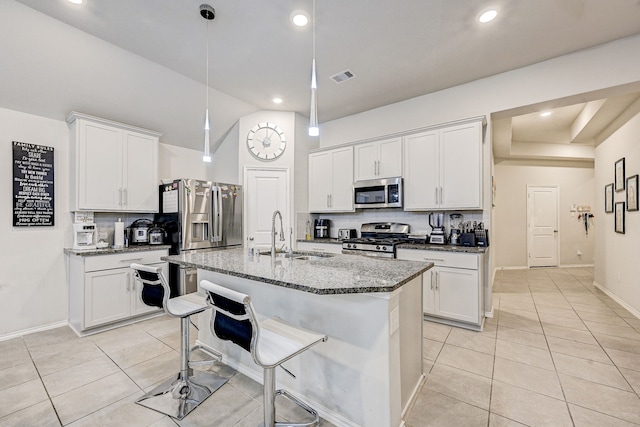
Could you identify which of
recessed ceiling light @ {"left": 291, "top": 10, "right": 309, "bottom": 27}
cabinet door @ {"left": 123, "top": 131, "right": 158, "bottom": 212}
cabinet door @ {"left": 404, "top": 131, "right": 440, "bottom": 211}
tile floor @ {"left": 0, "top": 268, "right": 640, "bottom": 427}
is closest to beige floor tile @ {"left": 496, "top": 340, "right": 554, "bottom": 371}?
tile floor @ {"left": 0, "top": 268, "right": 640, "bottom": 427}

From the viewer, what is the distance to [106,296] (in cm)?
324

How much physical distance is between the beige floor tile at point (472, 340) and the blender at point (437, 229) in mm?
1103

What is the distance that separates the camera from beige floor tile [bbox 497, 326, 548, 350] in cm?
284

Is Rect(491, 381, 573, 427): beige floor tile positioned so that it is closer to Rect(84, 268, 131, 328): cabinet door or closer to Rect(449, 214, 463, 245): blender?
Rect(449, 214, 463, 245): blender

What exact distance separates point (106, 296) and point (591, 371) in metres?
4.83

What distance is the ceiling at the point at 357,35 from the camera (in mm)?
2414

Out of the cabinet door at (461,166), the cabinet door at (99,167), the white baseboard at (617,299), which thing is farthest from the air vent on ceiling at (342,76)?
the white baseboard at (617,299)

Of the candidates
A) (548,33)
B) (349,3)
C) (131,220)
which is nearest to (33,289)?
(131,220)

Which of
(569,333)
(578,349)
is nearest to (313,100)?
(578,349)

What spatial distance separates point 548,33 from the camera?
2.68 metres

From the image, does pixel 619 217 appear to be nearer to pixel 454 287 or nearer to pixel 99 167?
pixel 454 287

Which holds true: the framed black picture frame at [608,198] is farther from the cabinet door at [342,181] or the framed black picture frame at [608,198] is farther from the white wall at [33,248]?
the white wall at [33,248]

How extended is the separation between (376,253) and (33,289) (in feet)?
13.5

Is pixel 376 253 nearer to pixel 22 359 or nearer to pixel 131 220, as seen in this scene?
pixel 131 220
